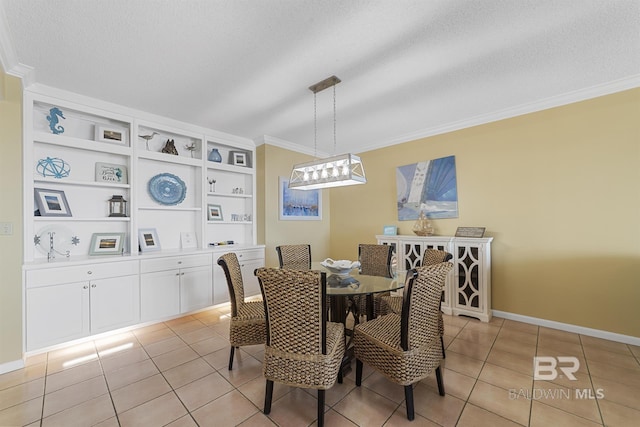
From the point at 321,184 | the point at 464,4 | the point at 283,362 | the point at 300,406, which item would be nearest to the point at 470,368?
the point at 300,406

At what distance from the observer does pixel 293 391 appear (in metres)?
1.92

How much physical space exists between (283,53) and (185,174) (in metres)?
2.52

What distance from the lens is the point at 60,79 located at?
8.21 feet

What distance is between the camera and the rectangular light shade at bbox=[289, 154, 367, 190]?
240 cm

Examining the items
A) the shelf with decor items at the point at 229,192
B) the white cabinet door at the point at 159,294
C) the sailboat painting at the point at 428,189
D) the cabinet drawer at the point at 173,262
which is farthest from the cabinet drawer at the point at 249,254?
the sailboat painting at the point at 428,189

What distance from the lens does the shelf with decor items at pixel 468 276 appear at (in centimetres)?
315

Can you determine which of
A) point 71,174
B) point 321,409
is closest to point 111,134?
point 71,174

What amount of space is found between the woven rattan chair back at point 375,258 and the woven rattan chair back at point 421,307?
118cm

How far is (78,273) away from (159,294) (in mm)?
816

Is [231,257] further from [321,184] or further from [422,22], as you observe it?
[422,22]

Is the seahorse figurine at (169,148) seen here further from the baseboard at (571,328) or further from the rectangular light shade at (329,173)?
the baseboard at (571,328)

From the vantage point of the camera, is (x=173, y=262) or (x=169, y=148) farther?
(x=169, y=148)

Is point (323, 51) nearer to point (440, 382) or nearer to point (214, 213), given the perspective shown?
point (440, 382)

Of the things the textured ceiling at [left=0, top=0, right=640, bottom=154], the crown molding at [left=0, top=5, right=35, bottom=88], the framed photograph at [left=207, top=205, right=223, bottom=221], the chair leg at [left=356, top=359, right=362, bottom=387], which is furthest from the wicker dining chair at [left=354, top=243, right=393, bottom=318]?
the crown molding at [left=0, top=5, right=35, bottom=88]
